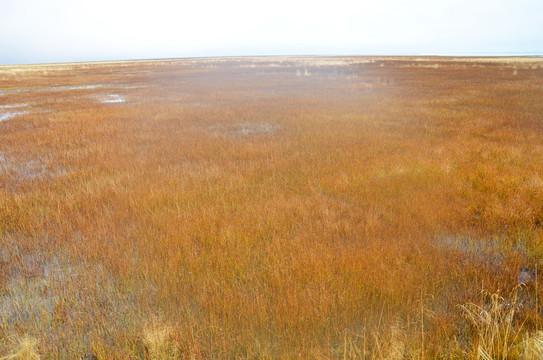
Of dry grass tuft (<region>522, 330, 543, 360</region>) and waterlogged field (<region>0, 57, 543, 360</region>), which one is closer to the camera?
dry grass tuft (<region>522, 330, 543, 360</region>)

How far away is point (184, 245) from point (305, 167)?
446 centimetres

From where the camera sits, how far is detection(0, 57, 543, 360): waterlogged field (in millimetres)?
3000

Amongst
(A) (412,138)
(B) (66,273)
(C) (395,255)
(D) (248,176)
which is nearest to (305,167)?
(D) (248,176)

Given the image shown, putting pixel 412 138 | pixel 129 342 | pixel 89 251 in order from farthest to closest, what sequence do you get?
1. pixel 412 138
2. pixel 89 251
3. pixel 129 342

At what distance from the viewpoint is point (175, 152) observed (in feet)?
33.2

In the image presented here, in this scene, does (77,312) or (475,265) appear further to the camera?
(475,265)

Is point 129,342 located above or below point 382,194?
below

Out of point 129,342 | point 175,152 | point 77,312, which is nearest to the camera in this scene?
point 129,342

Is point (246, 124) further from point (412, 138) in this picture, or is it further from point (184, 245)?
point (184, 245)

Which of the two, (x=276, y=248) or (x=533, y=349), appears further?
(x=276, y=248)

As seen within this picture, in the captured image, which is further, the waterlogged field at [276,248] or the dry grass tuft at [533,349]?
the waterlogged field at [276,248]

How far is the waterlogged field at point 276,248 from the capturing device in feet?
9.84

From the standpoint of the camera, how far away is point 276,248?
4488 mm

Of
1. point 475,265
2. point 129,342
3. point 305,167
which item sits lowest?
point 129,342
